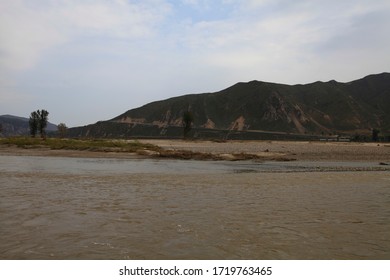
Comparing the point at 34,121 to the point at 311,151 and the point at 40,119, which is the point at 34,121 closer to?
the point at 40,119

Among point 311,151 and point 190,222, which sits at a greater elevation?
point 311,151

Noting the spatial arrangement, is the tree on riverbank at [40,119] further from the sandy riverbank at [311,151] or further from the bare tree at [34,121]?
the sandy riverbank at [311,151]

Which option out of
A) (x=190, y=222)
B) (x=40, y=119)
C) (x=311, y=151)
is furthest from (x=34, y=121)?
(x=190, y=222)

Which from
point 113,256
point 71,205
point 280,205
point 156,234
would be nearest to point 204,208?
point 280,205

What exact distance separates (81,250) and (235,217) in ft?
17.4

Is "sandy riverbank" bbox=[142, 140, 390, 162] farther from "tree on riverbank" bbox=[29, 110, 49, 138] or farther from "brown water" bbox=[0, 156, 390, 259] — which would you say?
"tree on riverbank" bbox=[29, 110, 49, 138]

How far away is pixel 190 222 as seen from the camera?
1083 cm

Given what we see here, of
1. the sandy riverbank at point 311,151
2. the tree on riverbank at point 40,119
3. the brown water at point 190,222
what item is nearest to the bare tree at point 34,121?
the tree on riverbank at point 40,119

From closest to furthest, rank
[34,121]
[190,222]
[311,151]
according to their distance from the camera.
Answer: [190,222] → [311,151] → [34,121]

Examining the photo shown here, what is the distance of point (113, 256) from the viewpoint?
299 inches

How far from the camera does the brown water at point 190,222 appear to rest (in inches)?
318

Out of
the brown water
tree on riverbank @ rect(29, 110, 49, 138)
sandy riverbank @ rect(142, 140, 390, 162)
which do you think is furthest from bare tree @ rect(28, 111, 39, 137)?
the brown water

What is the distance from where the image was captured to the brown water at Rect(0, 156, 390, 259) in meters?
8.07
